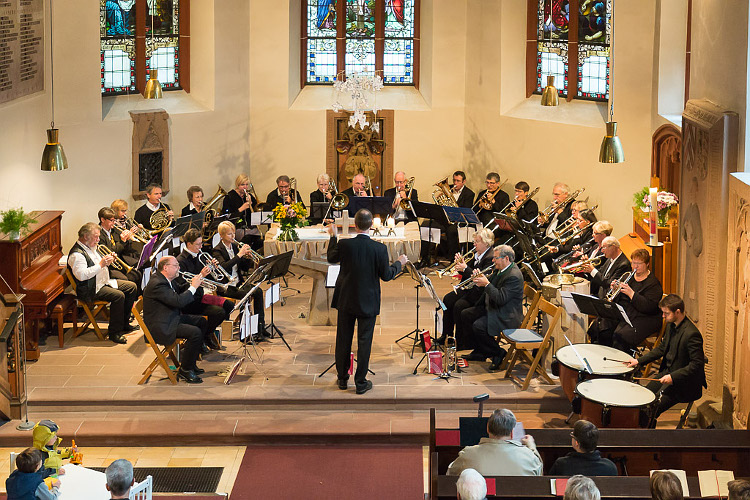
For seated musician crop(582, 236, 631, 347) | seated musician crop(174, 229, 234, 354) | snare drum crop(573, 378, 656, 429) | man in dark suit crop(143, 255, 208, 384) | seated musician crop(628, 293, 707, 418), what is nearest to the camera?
snare drum crop(573, 378, 656, 429)

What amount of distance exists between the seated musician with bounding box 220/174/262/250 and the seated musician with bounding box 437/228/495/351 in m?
3.76

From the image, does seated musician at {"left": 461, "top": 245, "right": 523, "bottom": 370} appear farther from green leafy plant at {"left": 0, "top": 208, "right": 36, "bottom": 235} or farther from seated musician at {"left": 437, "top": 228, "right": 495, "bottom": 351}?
green leafy plant at {"left": 0, "top": 208, "right": 36, "bottom": 235}

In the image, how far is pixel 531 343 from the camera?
1007cm

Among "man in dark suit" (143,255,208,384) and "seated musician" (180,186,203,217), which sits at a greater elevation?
"seated musician" (180,186,203,217)

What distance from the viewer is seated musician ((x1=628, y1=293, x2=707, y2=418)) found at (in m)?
A: 8.80

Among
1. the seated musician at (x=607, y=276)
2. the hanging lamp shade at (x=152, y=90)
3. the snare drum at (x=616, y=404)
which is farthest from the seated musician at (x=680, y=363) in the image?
the hanging lamp shade at (x=152, y=90)

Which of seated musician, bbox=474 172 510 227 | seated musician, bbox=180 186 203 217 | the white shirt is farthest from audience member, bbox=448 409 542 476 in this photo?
seated musician, bbox=474 172 510 227

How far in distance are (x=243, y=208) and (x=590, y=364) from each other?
252 inches

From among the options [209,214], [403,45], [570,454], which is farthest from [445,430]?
[403,45]

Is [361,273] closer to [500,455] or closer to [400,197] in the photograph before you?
[500,455]

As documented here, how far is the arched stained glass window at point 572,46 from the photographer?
14211mm

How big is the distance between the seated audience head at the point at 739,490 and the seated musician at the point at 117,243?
775cm

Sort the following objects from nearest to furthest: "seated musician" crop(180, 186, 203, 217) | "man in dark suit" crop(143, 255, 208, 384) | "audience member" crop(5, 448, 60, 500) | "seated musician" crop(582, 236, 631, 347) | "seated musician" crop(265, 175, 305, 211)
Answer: "audience member" crop(5, 448, 60, 500) < "man in dark suit" crop(143, 255, 208, 384) < "seated musician" crop(582, 236, 631, 347) < "seated musician" crop(180, 186, 203, 217) < "seated musician" crop(265, 175, 305, 211)

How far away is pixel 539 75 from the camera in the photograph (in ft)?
50.4
